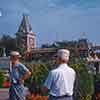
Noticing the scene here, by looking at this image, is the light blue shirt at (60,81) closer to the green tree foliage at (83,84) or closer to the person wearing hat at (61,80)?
the person wearing hat at (61,80)

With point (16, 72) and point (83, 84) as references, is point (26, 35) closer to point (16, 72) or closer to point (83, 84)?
point (83, 84)

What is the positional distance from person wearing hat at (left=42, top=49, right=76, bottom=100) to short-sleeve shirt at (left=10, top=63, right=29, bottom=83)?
95.7 inches

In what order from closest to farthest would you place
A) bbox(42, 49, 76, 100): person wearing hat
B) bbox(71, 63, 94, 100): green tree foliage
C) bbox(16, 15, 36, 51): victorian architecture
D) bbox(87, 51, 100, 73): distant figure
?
bbox(42, 49, 76, 100): person wearing hat < bbox(71, 63, 94, 100): green tree foliage < bbox(87, 51, 100, 73): distant figure < bbox(16, 15, 36, 51): victorian architecture

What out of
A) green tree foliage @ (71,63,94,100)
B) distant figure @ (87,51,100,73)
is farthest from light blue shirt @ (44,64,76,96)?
distant figure @ (87,51,100,73)

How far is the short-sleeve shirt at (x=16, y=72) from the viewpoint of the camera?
9.61 metres

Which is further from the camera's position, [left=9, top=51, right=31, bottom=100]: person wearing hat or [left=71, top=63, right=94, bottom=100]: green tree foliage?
[left=71, top=63, right=94, bottom=100]: green tree foliage

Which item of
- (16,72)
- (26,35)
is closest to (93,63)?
(16,72)

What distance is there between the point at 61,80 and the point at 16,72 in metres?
2.62

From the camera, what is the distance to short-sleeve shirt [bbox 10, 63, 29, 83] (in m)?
9.61

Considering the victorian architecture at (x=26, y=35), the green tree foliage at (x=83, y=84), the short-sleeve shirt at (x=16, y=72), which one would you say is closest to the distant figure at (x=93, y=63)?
the green tree foliage at (x=83, y=84)

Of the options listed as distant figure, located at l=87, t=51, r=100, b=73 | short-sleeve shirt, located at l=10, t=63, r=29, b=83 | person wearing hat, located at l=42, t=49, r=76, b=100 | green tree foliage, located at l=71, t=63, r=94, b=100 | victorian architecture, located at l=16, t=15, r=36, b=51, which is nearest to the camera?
person wearing hat, located at l=42, t=49, r=76, b=100

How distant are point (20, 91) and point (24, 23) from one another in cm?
13359

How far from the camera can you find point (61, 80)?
7.21 metres

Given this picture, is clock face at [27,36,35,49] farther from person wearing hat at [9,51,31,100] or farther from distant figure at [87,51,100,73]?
person wearing hat at [9,51,31,100]
